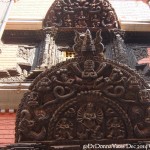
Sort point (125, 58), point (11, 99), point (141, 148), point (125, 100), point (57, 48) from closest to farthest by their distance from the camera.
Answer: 1. point (141, 148)
2. point (125, 100)
3. point (11, 99)
4. point (125, 58)
5. point (57, 48)

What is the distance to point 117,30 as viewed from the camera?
10.6 metres

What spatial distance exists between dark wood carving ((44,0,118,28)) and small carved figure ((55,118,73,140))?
17.8ft

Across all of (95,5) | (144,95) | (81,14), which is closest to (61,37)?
(81,14)

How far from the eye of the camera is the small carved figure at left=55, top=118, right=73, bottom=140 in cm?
552

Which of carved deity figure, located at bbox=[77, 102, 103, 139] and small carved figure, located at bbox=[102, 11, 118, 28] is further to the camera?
small carved figure, located at bbox=[102, 11, 118, 28]

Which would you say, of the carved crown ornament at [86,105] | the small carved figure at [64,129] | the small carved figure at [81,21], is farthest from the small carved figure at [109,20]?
the small carved figure at [64,129]

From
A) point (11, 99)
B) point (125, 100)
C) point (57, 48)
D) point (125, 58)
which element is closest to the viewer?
point (125, 100)

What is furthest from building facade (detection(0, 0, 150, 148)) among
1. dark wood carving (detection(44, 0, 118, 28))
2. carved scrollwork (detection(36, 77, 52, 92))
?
carved scrollwork (detection(36, 77, 52, 92))

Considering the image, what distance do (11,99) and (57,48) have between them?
304 centimetres

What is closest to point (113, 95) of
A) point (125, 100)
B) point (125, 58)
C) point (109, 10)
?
point (125, 100)

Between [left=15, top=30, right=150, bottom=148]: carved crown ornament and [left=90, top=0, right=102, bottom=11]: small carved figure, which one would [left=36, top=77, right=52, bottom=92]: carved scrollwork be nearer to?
[left=15, top=30, right=150, bottom=148]: carved crown ornament

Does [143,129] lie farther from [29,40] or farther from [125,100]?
[29,40]

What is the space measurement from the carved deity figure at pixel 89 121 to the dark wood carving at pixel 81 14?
532cm

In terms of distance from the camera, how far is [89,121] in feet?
18.4
